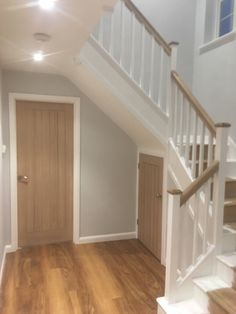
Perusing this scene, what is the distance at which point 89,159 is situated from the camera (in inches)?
148

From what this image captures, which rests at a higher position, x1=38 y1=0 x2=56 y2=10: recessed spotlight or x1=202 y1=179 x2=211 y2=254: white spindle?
x1=38 y1=0 x2=56 y2=10: recessed spotlight

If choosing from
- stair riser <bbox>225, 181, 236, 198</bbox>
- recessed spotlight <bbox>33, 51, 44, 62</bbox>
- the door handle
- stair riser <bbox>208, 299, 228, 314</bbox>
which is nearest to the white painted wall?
stair riser <bbox>225, 181, 236, 198</bbox>

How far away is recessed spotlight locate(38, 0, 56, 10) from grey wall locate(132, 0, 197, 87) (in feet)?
8.69

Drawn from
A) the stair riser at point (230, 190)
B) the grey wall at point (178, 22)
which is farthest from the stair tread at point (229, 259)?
the grey wall at point (178, 22)

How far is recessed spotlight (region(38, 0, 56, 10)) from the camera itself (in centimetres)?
150

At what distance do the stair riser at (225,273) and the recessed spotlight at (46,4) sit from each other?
226 cm

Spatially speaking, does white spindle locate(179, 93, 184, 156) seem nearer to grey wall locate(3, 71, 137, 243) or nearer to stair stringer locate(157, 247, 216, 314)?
stair stringer locate(157, 247, 216, 314)

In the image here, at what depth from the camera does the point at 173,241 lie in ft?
6.78

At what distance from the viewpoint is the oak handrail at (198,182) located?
2076mm

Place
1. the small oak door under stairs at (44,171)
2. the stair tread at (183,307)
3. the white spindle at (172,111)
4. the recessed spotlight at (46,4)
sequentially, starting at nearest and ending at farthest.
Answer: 1. the recessed spotlight at (46,4)
2. the stair tread at (183,307)
3. the white spindle at (172,111)
4. the small oak door under stairs at (44,171)

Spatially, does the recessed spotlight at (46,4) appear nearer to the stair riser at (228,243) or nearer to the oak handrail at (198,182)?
the oak handrail at (198,182)

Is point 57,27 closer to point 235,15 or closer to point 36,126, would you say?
point 36,126

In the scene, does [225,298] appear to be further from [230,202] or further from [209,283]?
[230,202]

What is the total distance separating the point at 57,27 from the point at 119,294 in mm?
2465
